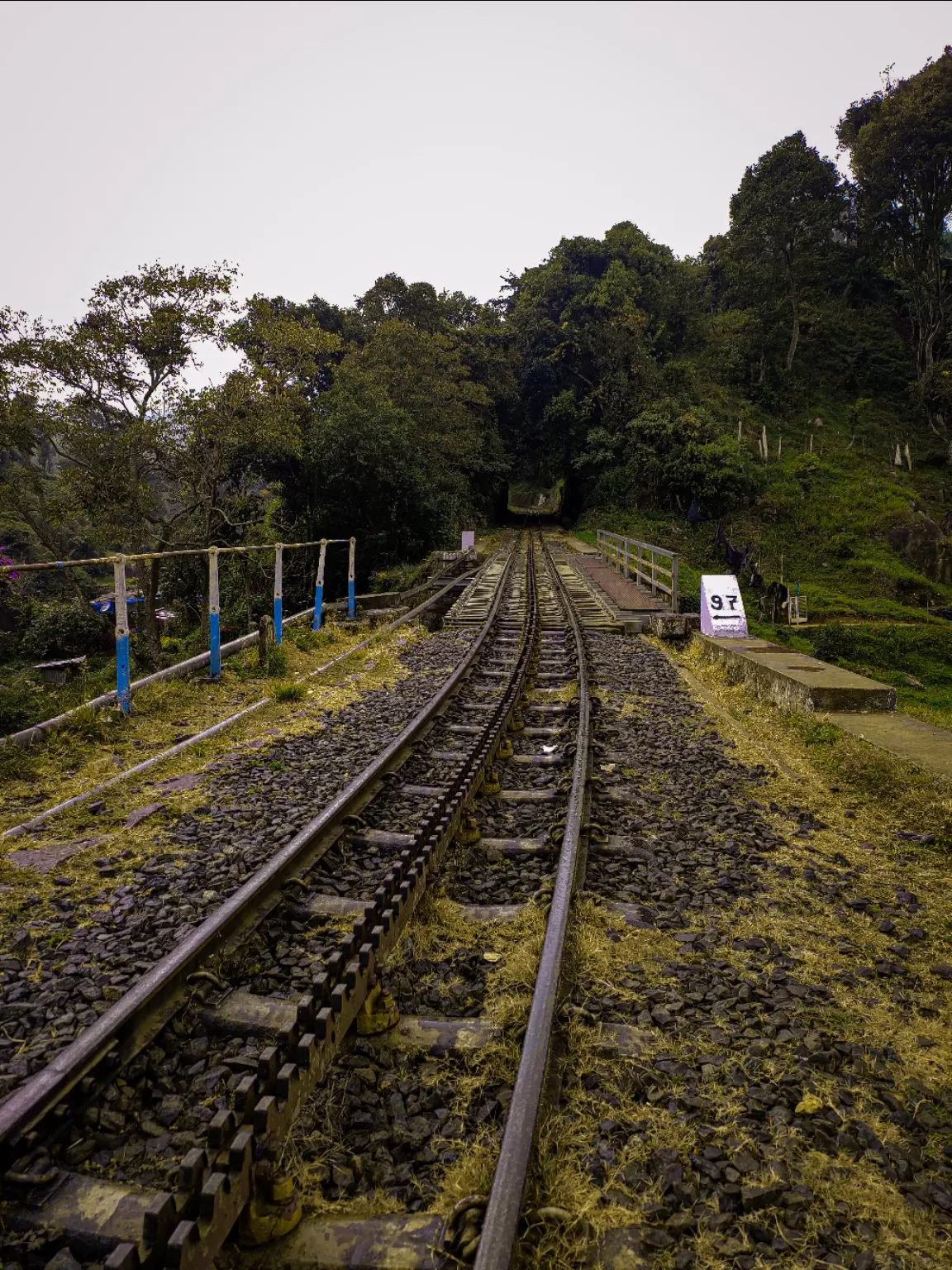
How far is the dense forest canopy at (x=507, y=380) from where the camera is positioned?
46.6ft

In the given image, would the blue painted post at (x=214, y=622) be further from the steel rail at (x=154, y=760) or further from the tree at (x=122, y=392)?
the tree at (x=122, y=392)

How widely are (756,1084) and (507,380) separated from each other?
3913cm

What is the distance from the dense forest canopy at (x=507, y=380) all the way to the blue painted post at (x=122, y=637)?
260 inches

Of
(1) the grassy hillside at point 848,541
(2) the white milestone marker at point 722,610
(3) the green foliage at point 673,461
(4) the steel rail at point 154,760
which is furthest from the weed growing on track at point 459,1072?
(3) the green foliage at point 673,461

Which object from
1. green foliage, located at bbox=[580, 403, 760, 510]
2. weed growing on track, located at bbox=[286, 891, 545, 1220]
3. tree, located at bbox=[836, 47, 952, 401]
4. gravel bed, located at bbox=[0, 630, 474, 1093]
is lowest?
gravel bed, located at bbox=[0, 630, 474, 1093]

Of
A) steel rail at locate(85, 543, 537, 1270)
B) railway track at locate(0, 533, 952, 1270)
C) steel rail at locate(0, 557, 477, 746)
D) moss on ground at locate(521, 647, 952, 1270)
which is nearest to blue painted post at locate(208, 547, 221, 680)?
steel rail at locate(0, 557, 477, 746)

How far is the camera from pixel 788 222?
123ft

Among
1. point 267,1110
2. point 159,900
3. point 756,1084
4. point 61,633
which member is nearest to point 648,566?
point 159,900

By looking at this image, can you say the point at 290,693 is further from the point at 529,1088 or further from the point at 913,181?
the point at 913,181

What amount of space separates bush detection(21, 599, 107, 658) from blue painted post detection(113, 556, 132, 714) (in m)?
18.2

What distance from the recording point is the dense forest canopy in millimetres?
14203

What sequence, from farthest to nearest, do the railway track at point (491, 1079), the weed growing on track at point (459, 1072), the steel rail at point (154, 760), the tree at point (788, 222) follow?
the tree at point (788, 222) → the steel rail at point (154, 760) → the weed growing on track at point (459, 1072) → the railway track at point (491, 1079)

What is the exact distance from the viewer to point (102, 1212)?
1.87 m

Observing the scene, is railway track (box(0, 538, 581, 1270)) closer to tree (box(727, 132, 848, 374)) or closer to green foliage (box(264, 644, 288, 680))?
green foliage (box(264, 644, 288, 680))
